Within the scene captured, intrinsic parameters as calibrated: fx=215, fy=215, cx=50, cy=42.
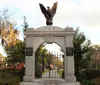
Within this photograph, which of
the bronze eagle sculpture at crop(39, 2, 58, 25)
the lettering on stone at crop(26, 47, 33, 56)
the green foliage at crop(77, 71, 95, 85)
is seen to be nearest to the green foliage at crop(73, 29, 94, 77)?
the green foliage at crop(77, 71, 95, 85)

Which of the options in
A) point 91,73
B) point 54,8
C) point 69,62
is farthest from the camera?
point 91,73

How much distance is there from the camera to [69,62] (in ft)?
45.2

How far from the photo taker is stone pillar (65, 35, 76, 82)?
44.3 feet

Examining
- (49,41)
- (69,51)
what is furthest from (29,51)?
(69,51)

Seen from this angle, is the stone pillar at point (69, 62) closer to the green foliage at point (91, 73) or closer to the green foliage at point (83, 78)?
the green foliage at point (83, 78)

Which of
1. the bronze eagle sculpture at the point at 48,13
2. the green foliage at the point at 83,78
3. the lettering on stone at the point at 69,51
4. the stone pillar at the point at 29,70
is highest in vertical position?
A: the bronze eagle sculpture at the point at 48,13

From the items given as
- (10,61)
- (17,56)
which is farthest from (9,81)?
(10,61)

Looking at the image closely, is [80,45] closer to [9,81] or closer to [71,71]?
[71,71]

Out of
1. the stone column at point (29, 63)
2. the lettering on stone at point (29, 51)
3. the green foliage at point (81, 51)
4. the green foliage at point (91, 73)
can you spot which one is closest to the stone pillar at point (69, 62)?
the green foliage at point (81, 51)

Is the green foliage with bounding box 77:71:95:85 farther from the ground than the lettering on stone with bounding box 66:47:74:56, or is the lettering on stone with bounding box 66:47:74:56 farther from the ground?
the lettering on stone with bounding box 66:47:74:56

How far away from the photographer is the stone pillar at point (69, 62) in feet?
44.3

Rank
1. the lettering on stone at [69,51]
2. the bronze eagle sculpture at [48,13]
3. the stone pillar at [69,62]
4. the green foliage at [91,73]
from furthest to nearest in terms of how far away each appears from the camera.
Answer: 1. the green foliage at [91,73]
2. the bronze eagle sculpture at [48,13]
3. the lettering on stone at [69,51]
4. the stone pillar at [69,62]

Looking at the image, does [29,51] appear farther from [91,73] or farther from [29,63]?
[91,73]

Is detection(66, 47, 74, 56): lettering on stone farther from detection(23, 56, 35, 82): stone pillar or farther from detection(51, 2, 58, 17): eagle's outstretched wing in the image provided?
detection(51, 2, 58, 17): eagle's outstretched wing
